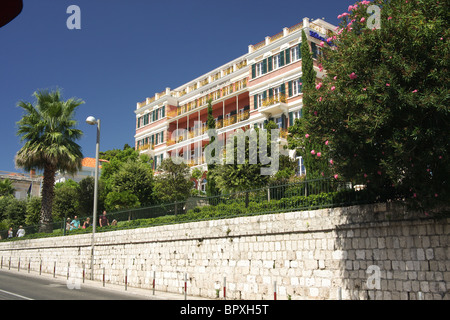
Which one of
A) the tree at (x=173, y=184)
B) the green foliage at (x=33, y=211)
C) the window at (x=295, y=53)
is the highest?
the window at (x=295, y=53)

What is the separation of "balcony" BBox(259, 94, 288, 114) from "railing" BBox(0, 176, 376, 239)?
50.4 ft

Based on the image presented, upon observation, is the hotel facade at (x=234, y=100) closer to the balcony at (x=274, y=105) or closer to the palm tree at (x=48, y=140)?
the balcony at (x=274, y=105)

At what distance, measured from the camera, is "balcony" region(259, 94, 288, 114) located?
105 ft

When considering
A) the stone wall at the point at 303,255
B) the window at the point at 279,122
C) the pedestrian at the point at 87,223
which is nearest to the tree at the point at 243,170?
the stone wall at the point at 303,255

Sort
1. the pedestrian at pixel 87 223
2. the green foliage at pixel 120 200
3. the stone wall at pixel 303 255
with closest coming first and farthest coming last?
the stone wall at pixel 303 255 < the pedestrian at pixel 87 223 < the green foliage at pixel 120 200

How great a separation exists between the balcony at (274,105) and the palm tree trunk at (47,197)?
16686 mm

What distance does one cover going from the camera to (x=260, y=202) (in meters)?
14.9

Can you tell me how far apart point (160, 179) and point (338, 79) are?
23075 millimetres

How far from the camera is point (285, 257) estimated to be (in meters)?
13.2

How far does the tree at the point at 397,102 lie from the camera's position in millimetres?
8586

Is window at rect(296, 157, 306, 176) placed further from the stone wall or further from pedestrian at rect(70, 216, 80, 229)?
pedestrian at rect(70, 216, 80, 229)

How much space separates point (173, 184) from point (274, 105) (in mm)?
10003
